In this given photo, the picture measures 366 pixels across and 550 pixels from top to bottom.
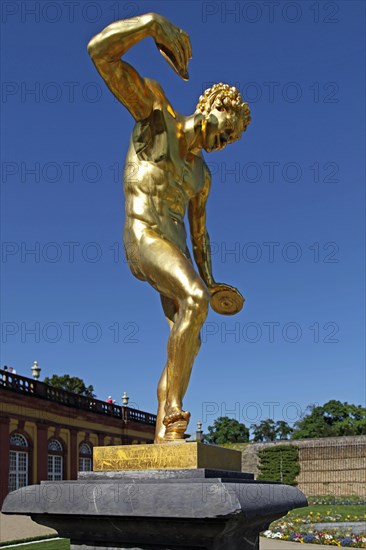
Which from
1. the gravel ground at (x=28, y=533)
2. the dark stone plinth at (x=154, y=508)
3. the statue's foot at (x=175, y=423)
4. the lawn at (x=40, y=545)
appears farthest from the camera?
the lawn at (x=40, y=545)

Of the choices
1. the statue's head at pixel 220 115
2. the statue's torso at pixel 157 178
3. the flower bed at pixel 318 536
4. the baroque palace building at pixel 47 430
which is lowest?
the flower bed at pixel 318 536

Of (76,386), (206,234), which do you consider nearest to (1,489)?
(206,234)

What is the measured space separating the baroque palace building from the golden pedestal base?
21.3 meters

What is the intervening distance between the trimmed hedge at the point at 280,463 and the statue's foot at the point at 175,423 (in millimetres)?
33758

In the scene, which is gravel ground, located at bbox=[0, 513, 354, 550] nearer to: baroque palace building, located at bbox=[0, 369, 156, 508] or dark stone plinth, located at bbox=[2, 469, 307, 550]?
baroque palace building, located at bbox=[0, 369, 156, 508]

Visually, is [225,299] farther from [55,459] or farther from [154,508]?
[55,459]

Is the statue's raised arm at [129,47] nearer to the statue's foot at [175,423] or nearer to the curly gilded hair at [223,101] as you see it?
the curly gilded hair at [223,101]

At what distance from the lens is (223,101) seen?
4.77 m

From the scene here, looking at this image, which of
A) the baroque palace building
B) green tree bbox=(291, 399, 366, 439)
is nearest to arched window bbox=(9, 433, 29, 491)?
the baroque palace building

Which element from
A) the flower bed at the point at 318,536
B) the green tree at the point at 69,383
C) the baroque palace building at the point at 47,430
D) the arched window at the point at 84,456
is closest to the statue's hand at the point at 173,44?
the flower bed at the point at 318,536

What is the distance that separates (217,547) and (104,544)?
0.67m

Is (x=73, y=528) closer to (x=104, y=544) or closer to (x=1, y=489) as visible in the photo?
(x=104, y=544)

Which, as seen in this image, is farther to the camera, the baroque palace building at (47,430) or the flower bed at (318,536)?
the baroque palace building at (47,430)

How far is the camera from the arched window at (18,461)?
2508 centimetres
